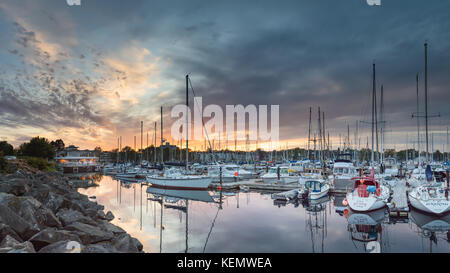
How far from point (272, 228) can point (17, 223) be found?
14.1 m

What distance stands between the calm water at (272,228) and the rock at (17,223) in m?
6.03

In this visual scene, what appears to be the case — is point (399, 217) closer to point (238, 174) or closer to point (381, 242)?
point (381, 242)

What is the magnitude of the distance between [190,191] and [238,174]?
12518 mm

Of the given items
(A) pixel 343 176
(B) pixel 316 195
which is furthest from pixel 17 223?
(A) pixel 343 176

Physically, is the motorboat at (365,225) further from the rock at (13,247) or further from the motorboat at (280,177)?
the motorboat at (280,177)

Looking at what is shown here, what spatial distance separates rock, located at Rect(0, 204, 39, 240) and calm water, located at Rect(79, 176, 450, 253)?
6030 millimetres

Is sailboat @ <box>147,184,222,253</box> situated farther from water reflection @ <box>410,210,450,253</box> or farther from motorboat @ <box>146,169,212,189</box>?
water reflection @ <box>410,210,450,253</box>

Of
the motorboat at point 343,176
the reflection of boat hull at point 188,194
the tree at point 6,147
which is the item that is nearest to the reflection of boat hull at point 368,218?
the motorboat at point 343,176

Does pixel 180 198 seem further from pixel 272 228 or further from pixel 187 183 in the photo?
pixel 272 228

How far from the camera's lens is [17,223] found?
9.57m

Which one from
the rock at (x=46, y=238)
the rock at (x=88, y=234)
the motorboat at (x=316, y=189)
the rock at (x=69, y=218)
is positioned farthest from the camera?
the motorboat at (x=316, y=189)

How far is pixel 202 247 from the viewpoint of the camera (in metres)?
14.9

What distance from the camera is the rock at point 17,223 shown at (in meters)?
9.41

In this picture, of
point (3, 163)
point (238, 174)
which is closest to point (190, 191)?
point (238, 174)
